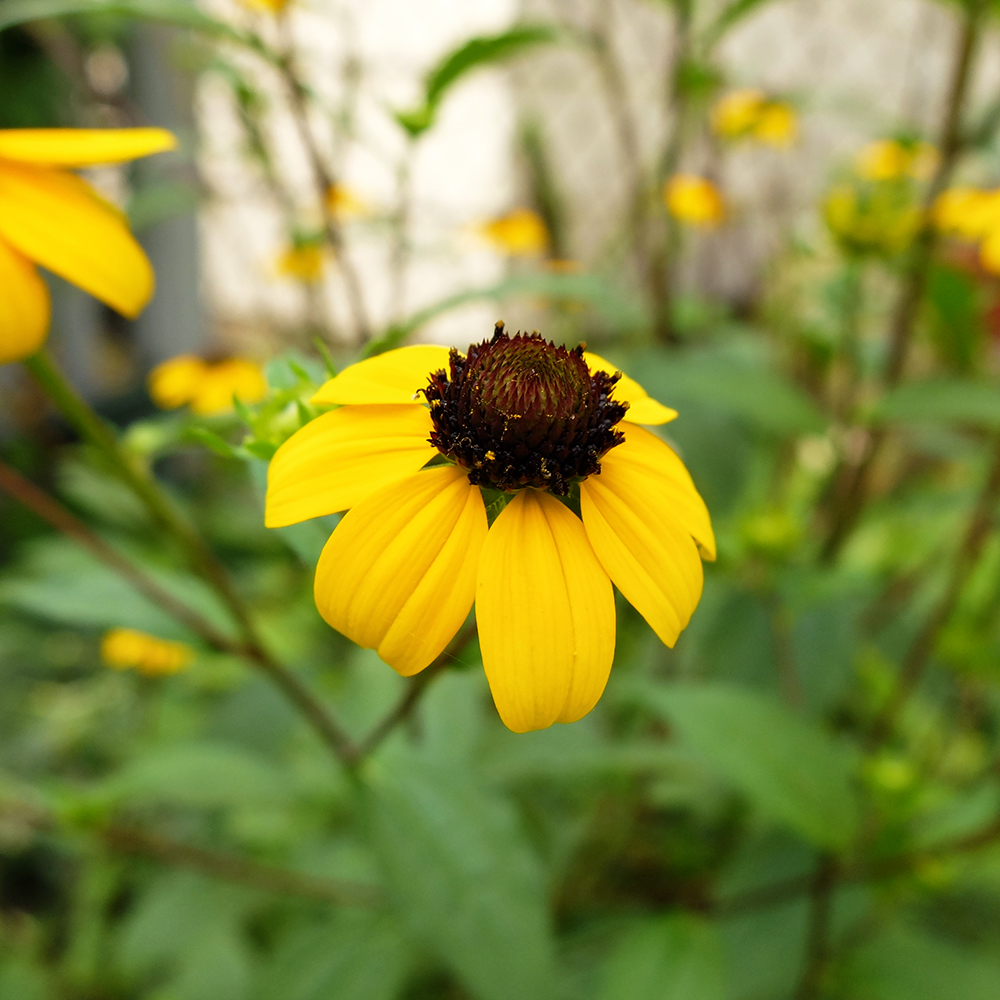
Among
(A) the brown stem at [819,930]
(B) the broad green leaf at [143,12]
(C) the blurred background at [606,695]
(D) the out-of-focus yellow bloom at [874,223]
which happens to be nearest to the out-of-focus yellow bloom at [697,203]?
(C) the blurred background at [606,695]

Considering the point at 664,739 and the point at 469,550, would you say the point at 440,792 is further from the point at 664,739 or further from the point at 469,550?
the point at 664,739

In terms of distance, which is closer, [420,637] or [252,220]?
[420,637]

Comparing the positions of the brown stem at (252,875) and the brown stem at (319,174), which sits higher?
the brown stem at (319,174)

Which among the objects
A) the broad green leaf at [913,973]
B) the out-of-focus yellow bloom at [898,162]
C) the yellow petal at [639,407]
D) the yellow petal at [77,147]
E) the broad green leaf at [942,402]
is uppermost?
the yellow petal at [77,147]

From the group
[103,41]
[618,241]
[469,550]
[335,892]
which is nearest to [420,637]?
[469,550]

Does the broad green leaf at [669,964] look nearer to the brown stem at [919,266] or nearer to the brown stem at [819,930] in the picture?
the brown stem at [819,930]

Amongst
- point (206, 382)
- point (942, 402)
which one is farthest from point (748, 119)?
point (206, 382)

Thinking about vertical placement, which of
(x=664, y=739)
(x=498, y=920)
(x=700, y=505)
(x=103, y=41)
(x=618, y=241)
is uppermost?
(x=103, y=41)

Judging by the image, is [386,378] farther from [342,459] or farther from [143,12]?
[143,12]
